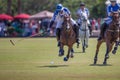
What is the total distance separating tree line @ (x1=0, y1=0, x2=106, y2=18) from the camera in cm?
9356

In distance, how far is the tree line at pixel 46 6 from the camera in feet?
307

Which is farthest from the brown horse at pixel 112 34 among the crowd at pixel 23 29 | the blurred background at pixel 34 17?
the crowd at pixel 23 29

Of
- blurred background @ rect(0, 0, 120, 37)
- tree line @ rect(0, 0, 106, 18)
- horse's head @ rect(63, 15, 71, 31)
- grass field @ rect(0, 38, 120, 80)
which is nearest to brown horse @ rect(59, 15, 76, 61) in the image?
horse's head @ rect(63, 15, 71, 31)

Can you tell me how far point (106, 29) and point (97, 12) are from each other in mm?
71515

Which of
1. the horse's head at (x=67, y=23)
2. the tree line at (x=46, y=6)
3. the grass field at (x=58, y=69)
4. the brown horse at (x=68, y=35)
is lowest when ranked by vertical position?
the tree line at (x=46, y=6)

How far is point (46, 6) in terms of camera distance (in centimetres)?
11500

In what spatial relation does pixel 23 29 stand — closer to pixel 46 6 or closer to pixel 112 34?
pixel 46 6

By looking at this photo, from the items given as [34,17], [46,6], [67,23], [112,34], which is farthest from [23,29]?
[112,34]

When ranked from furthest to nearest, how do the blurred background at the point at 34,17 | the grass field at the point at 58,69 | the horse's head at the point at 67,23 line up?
1. the blurred background at the point at 34,17
2. the horse's head at the point at 67,23
3. the grass field at the point at 58,69

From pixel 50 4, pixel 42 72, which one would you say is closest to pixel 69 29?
pixel 42 72

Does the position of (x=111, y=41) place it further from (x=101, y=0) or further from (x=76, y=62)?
(x=101, y=0)

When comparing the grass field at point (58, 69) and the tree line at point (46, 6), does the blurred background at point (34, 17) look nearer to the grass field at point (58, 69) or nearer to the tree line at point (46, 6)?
the tree line at point (46, 6)

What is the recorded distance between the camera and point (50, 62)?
2558 centimetres

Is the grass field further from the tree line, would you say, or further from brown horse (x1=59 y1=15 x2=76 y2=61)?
the tree line
